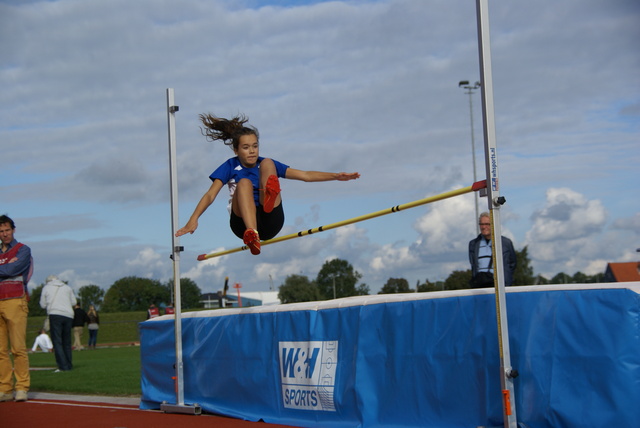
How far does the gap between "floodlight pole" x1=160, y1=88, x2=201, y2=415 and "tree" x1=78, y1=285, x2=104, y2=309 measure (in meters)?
122

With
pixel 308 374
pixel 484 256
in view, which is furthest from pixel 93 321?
pixel 308 374

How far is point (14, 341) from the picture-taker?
8.05 metres

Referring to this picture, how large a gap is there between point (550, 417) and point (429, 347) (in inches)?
35.8

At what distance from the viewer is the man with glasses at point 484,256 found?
7164mm

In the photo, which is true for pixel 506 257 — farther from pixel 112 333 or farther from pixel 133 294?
pixel 133 294

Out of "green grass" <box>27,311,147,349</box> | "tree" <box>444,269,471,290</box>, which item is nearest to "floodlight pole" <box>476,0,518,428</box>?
"green grass" <box>27,311,147,349</box>

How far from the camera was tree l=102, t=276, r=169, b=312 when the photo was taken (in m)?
121

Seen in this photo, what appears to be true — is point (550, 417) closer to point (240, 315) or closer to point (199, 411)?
point (240, 315)

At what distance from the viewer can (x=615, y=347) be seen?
11.5ft

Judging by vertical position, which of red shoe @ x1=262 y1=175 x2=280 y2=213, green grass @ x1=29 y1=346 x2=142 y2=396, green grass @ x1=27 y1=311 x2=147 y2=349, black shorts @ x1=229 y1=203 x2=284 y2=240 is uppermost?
red shoe @ x1=262 y1=175 x2=280 y2=213

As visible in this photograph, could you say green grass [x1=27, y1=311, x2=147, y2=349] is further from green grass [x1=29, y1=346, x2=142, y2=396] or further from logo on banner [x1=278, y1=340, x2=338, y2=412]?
logo on banner [x1=278, y1=340, x2=338, y2=412]

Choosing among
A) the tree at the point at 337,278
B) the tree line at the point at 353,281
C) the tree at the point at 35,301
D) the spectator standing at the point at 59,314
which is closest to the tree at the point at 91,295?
the tree at the point at 35,301

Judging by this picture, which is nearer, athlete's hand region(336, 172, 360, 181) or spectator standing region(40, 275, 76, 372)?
athlete's hand region(336, 172, 360, 181)

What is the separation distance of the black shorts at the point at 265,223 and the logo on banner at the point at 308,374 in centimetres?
97
